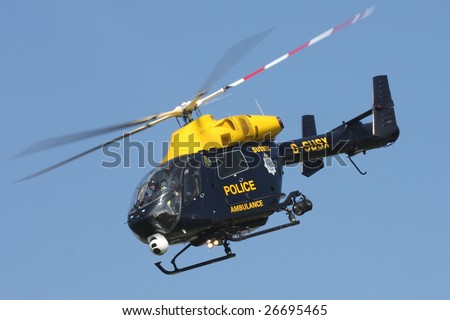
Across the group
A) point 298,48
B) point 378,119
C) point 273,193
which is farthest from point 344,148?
point 298,48

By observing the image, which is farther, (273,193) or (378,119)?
(378,119)

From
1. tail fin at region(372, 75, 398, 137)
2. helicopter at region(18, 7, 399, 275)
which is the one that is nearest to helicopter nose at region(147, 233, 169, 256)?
helicopter at region(18, 7, 399, 275)

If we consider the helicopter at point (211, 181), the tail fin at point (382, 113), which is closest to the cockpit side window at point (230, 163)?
the helicopter at point (211, 181)

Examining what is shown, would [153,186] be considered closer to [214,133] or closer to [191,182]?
[191,182]

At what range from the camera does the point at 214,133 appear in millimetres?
21422

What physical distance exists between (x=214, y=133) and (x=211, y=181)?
123 centimetres

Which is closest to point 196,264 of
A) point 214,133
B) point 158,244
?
point 158,244

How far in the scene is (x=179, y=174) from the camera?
20547mm

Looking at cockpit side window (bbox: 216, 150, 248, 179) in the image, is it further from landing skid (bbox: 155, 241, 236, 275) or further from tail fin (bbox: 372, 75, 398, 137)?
tail fin (bbox: 372, 75, 398, 137)

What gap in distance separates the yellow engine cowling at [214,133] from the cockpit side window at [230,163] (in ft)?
0.78

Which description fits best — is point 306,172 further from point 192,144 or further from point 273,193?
point 192,144

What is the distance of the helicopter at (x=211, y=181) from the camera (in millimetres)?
20188

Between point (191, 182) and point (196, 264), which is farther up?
point (191, 182)

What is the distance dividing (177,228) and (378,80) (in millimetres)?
7420
